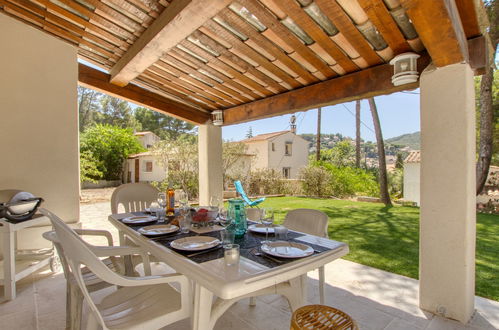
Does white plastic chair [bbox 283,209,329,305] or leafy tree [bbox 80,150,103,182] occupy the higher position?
leafy tree [bbox 80,150,103,182]

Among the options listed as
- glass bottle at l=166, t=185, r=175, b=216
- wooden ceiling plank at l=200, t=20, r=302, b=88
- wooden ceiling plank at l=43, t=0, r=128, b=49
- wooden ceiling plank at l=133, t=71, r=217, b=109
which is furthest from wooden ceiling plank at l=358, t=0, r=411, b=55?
wooden ceiling plank at l=133, t=71, r=217, b=109

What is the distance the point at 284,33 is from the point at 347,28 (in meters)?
0.51

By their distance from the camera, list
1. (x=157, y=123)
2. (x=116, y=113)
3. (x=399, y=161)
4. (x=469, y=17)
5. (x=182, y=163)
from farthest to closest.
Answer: (x=157, y=123), (x=116, y=113), (x=399, y=161), (x=182, y=163), (x=469, y=17)

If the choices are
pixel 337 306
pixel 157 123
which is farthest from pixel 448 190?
pixel 157 123

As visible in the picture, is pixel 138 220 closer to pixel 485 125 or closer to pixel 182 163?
pixel 182 163

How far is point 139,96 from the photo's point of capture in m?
4.06

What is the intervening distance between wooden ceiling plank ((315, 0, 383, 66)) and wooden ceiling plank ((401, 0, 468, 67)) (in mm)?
537

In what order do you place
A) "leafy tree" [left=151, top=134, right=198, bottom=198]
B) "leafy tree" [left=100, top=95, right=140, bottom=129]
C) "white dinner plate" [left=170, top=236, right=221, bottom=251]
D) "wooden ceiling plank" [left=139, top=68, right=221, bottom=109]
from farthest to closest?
"leafy tree" [left=100, top=95, right=140, bottom=129]
"leafy tree" [left=151, top=134, right=198, bottom=198]
"wooden ceiling plank" [left=139, top=68, right=221, bottom=109]
"white dinner plate" [left=170, top=236, right=221, bottom=251]

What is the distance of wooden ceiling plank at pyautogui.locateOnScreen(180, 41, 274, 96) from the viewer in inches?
116

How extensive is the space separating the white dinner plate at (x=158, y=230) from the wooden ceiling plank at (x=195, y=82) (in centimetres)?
211

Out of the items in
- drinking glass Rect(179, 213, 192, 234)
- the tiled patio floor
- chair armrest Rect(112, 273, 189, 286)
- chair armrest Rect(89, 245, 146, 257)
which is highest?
drinking glass Rect(179, 213, 192, 234)

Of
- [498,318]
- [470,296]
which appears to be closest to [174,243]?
[470,296]

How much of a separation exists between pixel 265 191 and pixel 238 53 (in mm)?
7696

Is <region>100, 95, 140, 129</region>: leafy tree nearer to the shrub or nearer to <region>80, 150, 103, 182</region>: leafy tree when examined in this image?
<region>80, 150, 103, 182</region>: leafy tree
